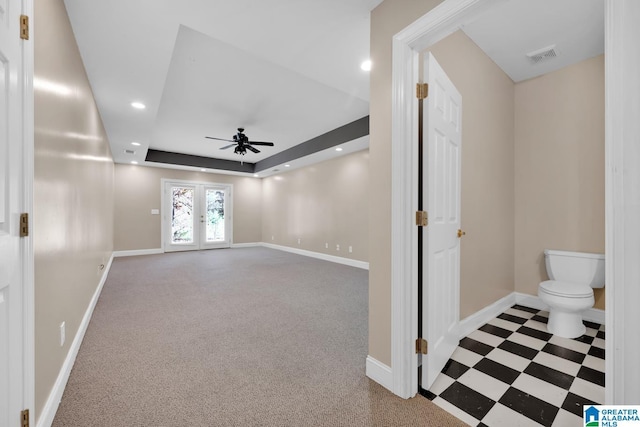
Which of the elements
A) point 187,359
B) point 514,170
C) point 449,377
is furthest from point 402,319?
point 514,170

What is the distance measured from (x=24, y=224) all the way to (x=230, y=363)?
4.69ft

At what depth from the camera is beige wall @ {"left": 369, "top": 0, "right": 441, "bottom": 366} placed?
165cm

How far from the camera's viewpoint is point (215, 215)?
8320mm

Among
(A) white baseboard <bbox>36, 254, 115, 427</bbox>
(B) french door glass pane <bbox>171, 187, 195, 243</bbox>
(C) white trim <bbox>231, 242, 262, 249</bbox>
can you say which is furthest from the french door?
(A) white baseboard <bbox>36, 254, 115, 427</bbox>

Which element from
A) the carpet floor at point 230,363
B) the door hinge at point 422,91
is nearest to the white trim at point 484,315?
the carpet floor at point 230,363

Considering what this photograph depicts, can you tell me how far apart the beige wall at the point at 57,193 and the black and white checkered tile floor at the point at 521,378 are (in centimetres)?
213

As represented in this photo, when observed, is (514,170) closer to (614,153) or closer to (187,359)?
(614,153)

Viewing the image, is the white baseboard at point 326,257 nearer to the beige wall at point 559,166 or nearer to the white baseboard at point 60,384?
the beige wall at point 559,166

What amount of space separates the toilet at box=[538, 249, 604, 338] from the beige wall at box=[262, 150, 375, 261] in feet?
9.93

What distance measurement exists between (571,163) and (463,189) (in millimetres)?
1439

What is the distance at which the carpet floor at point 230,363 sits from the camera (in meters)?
1.42

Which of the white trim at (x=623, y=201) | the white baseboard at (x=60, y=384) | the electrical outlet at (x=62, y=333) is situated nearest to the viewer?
the white trim at (x=623, y=201)

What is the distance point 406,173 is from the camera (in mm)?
1556

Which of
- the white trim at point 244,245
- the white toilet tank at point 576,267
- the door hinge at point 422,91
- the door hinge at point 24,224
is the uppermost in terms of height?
the door hinge at point 422,91
